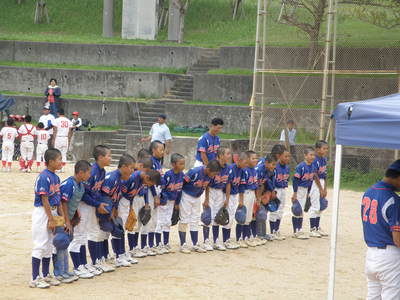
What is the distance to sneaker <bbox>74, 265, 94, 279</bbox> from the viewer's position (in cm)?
962

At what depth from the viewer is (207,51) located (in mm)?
29797

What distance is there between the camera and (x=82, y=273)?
9641 mm

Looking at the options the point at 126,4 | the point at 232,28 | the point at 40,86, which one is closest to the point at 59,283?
the point at 40,86

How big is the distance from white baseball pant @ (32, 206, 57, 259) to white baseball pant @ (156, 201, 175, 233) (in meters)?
2.64

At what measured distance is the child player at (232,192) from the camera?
11.9 metres

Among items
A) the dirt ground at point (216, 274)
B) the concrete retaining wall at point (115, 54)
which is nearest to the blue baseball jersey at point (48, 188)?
the dirt ground at point (216, 274)

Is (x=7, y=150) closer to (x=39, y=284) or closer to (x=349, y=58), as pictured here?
(x=349, y=58)

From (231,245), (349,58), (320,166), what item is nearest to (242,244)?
(231,245)

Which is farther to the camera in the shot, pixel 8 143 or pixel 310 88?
pixel 310 88

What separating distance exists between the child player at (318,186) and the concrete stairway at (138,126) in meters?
11.8

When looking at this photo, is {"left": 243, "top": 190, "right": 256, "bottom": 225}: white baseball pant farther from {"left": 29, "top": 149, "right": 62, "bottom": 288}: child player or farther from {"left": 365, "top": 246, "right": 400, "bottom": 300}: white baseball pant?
{"left": 365, "top": 246, "right": 400, "bottom": 300}: white baseball pant

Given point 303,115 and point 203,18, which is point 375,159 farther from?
point 203,18

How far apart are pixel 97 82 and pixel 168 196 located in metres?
17.1

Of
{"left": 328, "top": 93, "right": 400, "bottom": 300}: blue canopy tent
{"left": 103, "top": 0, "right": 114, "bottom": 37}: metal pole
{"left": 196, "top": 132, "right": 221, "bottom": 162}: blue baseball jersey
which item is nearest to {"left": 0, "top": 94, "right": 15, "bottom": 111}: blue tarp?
{"left": 103, "top": 0, "right": 114, "bottom": 37}: metal pole
